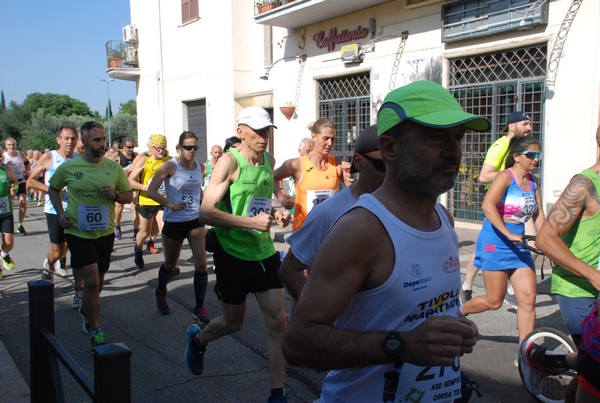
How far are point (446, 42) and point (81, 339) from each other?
9670 millimetres

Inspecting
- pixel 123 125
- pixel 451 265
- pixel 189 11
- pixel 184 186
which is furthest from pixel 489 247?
pixel 123 125

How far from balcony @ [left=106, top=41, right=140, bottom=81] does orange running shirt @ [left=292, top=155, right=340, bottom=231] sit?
876 inches

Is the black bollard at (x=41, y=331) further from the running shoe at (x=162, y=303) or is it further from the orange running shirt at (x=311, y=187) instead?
the running shoe at (x=162, y=303)

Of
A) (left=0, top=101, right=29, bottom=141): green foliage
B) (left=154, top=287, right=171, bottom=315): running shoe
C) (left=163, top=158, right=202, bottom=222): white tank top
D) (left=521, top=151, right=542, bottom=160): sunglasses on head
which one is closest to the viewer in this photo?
(left=521, top=151, right=542, bottom=160): sunglasses on head

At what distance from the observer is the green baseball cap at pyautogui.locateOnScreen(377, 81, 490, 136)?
1667mm

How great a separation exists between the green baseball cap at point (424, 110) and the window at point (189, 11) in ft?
67.5

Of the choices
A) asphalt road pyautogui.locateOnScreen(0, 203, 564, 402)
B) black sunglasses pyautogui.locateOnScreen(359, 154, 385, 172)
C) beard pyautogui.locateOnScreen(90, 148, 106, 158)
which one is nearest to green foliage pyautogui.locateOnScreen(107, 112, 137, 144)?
asphalt road pyautogui.locateOnScreen(0, 203, 564, 402)

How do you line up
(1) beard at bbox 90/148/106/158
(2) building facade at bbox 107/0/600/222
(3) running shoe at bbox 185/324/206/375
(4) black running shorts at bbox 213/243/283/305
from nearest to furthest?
1. (4) black running shorts at bbox 213/243/283/305
2. (3) running shoe at bbox 185/324/206/375
3. (1) beard at bbox 90/148/106/158
4. (2) building facade at bbox 107/0/600/222

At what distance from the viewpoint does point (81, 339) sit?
18.0ft

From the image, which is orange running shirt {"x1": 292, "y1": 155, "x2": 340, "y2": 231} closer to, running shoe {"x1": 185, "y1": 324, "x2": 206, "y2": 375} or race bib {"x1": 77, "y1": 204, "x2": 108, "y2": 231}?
running shoe {"x1": 185, "y1": 324, "x2": 206, "y2": 375}

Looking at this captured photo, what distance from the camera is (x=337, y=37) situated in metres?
15.4

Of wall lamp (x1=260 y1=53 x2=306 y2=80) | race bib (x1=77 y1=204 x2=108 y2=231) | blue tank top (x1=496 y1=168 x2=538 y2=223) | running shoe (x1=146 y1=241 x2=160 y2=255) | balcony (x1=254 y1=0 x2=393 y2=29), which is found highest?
balcony (x1=254 y1=0 x2=393 y2=29)

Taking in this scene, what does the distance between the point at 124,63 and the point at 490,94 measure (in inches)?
748

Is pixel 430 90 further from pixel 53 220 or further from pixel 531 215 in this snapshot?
pixel 53 220
